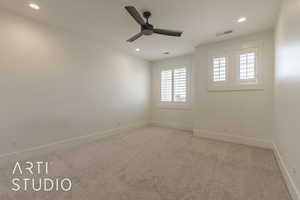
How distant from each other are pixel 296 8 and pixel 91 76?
4.13 metres

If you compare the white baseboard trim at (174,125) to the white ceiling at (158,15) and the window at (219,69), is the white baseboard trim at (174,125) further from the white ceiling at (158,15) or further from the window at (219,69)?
the white ceiling at (158,15)

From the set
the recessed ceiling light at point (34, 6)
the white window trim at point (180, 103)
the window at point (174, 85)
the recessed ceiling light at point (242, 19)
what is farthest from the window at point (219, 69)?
the recessed ceiling light at point (34, 6)

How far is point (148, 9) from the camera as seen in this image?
8.43 feet

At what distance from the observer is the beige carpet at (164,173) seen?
1.76 metres

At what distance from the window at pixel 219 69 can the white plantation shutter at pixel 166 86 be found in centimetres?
198

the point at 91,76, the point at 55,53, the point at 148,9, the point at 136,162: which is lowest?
the point at 136,162

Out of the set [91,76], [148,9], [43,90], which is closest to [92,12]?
[148,9]

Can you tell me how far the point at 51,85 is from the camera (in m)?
3.15

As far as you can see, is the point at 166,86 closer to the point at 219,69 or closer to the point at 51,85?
the point at 219,69

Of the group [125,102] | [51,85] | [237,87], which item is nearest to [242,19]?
[237,87]

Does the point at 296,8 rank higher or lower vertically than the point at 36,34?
lower

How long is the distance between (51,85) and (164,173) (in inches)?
120

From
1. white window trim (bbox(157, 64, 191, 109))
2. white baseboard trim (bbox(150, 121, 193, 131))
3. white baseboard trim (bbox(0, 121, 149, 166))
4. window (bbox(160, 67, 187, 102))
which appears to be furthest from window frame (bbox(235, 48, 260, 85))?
white baseboard trim (bbox(0, 121, 149, 166))

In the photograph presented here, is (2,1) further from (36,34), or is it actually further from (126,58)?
(126,58)
